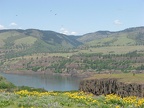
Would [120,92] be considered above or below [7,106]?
below

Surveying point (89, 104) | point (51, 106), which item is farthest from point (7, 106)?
point (89, 104)

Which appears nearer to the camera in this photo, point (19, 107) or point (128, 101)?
point (19, 107)

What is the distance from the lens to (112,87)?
5900 cm

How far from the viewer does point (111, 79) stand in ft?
201

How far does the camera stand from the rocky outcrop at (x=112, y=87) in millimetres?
51656

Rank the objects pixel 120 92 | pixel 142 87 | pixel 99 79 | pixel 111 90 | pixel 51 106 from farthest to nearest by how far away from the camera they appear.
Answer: pixel 99 79 → pixel 111 90 → pixel 120 92 → pixel 142 87 → pixel 51 106

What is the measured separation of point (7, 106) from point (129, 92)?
38.4 metres

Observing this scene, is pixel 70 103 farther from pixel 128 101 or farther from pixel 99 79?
pixel 99 79

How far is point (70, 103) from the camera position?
60.0ft

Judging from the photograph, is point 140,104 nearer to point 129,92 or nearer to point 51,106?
point 51,106

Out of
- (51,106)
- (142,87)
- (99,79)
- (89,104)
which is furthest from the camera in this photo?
(99,79)

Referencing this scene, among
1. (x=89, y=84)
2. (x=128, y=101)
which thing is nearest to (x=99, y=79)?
(x=89, y=84)

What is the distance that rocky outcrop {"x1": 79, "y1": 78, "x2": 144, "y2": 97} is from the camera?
51.7 meters

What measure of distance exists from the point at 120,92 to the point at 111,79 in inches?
281
